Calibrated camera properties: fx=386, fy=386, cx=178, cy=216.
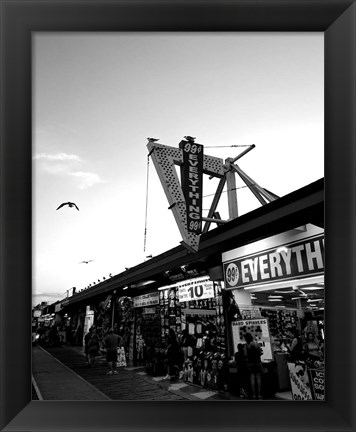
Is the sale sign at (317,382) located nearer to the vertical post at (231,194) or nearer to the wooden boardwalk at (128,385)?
the wooden boardwalk at (128,385)

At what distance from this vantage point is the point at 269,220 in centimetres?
629

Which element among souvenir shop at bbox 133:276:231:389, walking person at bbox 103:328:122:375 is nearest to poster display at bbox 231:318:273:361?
souvenir shop at bbox 133:276:231:389

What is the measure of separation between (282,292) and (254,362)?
10.1 feet

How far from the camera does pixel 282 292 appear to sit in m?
10.2

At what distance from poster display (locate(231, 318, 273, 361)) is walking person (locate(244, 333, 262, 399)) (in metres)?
0.29

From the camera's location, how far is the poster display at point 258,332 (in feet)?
25.9

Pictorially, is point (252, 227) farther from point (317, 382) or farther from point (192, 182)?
point (317, 382)

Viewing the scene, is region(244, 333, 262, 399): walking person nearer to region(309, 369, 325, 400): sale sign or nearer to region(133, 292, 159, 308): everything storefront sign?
region(309, 369, 325, 400): sale sign

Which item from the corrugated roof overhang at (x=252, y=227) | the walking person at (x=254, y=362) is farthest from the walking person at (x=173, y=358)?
the walking person at (x=254, y=362)
